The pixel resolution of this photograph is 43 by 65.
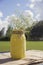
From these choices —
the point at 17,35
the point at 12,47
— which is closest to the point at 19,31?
the point at 17,35

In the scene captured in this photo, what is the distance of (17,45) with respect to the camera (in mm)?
2992

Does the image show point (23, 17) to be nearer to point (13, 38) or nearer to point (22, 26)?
point (22, 26)

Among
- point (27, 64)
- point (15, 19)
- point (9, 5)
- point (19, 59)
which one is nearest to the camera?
point (27, 64)

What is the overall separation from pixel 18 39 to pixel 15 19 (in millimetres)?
342

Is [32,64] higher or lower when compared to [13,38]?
lower

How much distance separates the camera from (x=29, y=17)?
3354 mm

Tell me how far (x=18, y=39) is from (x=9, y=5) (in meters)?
6.84

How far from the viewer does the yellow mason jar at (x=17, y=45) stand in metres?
2.99

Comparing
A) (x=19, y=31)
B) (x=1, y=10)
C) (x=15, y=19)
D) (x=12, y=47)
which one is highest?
(x=1, y=10)

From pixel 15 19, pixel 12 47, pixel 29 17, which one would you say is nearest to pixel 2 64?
pixel 12 47

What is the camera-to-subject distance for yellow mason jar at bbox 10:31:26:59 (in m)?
2.99

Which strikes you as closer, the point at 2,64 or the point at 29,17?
the point at 2,64

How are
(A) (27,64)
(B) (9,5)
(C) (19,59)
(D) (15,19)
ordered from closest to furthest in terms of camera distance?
(A) (27,64) → (C) (19,59) → (D) (15,19) → (B) (9,5)

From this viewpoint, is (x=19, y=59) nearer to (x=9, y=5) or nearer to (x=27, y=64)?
(x=27, y=64)
